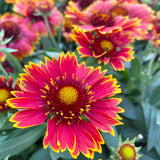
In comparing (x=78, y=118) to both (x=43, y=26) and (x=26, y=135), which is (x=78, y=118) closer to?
(x=26, y=135)

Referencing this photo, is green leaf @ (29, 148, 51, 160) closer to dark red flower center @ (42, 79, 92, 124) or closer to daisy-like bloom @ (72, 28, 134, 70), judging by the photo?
→ dark red flower center @ (42, 79, 92, 124)

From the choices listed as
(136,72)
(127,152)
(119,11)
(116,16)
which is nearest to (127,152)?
(127,152)

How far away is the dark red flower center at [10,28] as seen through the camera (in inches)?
33.3

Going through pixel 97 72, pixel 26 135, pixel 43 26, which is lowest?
pixel 26 135

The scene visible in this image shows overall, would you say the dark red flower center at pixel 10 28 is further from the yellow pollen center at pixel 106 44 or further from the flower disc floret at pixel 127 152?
the flower disc floret at pixel 127 152

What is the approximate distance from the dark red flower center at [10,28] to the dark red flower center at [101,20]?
0.31 m

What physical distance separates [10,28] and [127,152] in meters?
0.63

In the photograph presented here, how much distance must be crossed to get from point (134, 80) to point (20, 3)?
2.06ft

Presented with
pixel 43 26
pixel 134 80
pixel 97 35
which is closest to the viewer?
pixel 97 35

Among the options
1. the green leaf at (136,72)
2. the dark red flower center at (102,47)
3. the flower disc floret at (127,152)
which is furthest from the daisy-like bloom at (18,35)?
the flower disc floret at (127,152)

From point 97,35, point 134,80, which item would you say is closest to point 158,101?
point 134,80

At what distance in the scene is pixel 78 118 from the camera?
1.86ft

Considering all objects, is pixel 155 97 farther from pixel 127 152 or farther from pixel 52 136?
pixel 52 136

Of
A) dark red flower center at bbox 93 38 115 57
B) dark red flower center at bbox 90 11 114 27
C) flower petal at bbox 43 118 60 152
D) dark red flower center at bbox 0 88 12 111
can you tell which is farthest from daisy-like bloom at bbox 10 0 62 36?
flower petal at bbox 43 118 60 152
